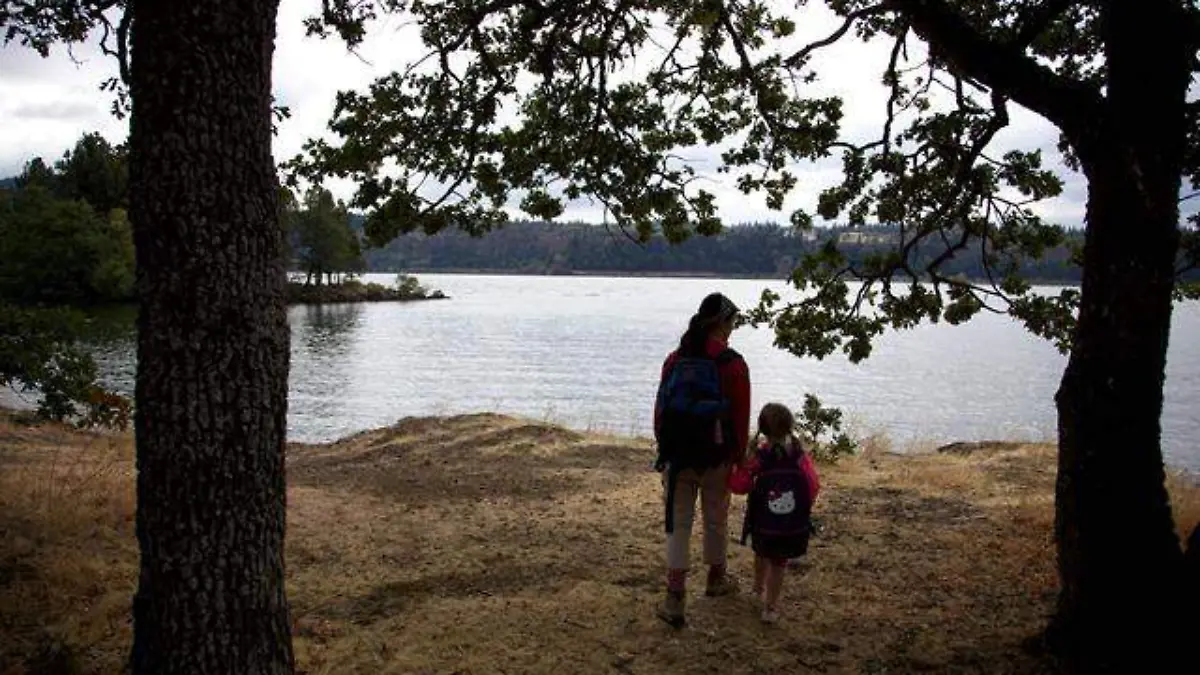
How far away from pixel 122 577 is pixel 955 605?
6553 mm

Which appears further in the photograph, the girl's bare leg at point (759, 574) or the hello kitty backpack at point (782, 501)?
the girl's bare leg at point (759, 574)

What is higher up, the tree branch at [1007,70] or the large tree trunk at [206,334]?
the tree branch at [1007,70]

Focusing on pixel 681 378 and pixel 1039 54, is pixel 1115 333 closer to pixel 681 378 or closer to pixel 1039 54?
pixel 681 378

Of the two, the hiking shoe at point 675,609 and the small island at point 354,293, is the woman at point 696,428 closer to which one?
the hiking shoe at point 675,609

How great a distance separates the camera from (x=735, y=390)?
19.0ft

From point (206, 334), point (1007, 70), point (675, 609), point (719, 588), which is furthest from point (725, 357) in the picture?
point (206, 334)

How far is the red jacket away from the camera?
578 centimetres

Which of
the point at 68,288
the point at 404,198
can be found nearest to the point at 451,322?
the point at 68,288

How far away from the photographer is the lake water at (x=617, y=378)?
92.6 ft

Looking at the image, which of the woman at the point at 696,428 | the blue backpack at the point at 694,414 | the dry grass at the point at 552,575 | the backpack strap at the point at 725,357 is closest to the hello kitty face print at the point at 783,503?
the woman at the point at 696,428

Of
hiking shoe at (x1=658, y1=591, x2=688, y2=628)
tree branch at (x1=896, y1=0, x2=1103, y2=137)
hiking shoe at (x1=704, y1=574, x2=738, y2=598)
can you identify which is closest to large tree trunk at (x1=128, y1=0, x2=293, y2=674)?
hiking shoe at (x1=658, y1=591, x2=688, y2=628)

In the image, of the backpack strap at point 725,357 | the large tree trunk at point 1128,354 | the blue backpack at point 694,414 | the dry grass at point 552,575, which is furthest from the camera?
the backpack strap at point 725,357

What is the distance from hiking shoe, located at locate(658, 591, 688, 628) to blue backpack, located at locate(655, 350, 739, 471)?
929 mm

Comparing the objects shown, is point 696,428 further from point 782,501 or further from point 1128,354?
point 1128,354
